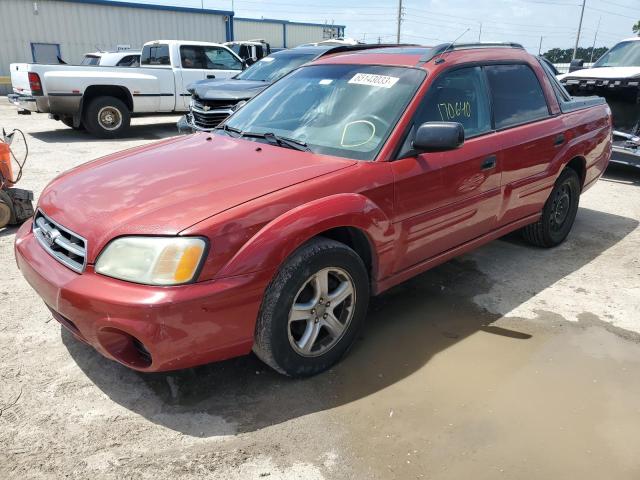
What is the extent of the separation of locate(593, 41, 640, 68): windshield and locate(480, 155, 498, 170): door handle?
279 inches

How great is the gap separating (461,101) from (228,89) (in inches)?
228

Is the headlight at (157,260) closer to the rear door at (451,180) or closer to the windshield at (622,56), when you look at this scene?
the rear door at (451,180)

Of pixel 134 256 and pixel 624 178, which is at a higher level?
pixel 134 256

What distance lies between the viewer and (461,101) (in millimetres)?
3576

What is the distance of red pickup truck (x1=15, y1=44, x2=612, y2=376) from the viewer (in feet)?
7.66

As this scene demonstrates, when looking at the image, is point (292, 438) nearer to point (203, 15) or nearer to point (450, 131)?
point (450, 131)

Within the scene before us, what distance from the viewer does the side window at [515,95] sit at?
385 cm

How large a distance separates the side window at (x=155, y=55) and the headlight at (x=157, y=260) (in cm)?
1067

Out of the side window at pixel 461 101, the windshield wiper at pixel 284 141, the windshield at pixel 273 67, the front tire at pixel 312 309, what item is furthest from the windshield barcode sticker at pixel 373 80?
the windshield at pixel 273 67

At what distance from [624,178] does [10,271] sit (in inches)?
322

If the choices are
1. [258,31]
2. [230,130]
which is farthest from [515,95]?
[258,31]

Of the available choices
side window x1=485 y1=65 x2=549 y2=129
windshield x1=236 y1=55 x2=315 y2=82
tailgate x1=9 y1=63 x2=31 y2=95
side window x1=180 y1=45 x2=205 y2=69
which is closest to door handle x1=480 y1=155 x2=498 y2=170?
side window x1=485 y1=65 x2=549 y2=129

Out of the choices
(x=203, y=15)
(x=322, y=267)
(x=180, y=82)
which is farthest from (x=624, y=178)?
(x=203, y=15)

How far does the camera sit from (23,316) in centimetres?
345
